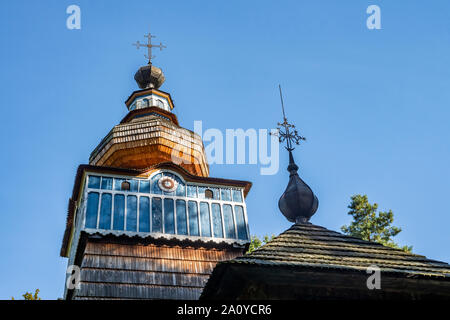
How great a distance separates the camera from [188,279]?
1603cm

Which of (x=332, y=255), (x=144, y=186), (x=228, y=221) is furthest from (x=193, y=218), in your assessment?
(x=332, y=255)

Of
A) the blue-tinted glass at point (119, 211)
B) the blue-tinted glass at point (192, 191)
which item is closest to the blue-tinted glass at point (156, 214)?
the blue-tinted glass at point (119, 211)

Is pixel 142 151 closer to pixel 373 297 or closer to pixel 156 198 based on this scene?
pixel 156 198

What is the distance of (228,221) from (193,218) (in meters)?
1.29

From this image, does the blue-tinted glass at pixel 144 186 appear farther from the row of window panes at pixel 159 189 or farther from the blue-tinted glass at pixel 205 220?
the blue-tinted glass at pixel 205 220

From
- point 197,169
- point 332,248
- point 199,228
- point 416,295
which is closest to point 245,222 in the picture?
point 199,228

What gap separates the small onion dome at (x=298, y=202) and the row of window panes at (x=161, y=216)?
A: 23.5ft

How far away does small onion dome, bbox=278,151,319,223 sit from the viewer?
10.3 meters

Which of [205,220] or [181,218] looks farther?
[205,220]

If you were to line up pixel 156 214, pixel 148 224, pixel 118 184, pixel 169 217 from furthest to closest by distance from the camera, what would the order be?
pixel 118 184 < pixel 169 217 < pixel 156 214 < pixel 148 224

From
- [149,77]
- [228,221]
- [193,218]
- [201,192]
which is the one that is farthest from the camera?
[149,77]

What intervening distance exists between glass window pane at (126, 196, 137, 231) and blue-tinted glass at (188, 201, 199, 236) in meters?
1.88

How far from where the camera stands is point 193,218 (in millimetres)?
17641

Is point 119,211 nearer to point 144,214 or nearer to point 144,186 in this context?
point 144,214
